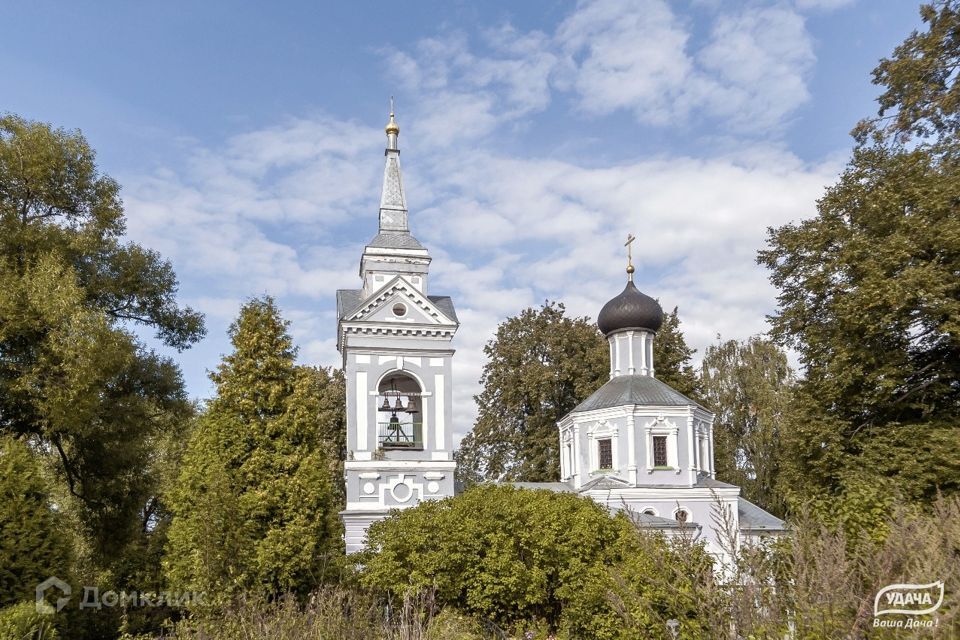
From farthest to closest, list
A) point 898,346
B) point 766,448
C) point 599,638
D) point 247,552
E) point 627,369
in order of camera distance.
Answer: point 766,448
point 627,369
point 898,346
point 247,552
point 599,638

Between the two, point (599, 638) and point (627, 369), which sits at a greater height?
point (627, 369)

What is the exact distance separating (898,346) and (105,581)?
1893cm

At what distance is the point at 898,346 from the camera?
57.3 ft

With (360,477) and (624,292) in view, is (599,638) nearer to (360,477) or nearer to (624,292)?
(360,477)

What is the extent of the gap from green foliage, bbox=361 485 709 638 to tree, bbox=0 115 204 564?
6.11 meters

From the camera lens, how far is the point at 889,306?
639 inches

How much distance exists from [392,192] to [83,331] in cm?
993

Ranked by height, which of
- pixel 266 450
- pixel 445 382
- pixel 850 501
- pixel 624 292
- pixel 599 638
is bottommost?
pixel 599 638

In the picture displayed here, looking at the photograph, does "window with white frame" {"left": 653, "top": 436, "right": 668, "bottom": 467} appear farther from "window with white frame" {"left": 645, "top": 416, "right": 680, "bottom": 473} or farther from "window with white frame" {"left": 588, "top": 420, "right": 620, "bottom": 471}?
"window with white frame" {"left": 588, "top": 420, "right": 620, "bottom": 471}

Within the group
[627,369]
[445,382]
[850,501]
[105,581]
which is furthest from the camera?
[627,369]

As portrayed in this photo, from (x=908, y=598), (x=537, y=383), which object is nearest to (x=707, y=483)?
(x=537, y=383)

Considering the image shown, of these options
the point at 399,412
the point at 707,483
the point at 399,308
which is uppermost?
the point at 399,308

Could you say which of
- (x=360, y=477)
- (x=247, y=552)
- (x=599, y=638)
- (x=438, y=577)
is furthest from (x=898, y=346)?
(x=247, y=552)

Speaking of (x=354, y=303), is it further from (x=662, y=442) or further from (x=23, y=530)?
(x=662, y=442)
